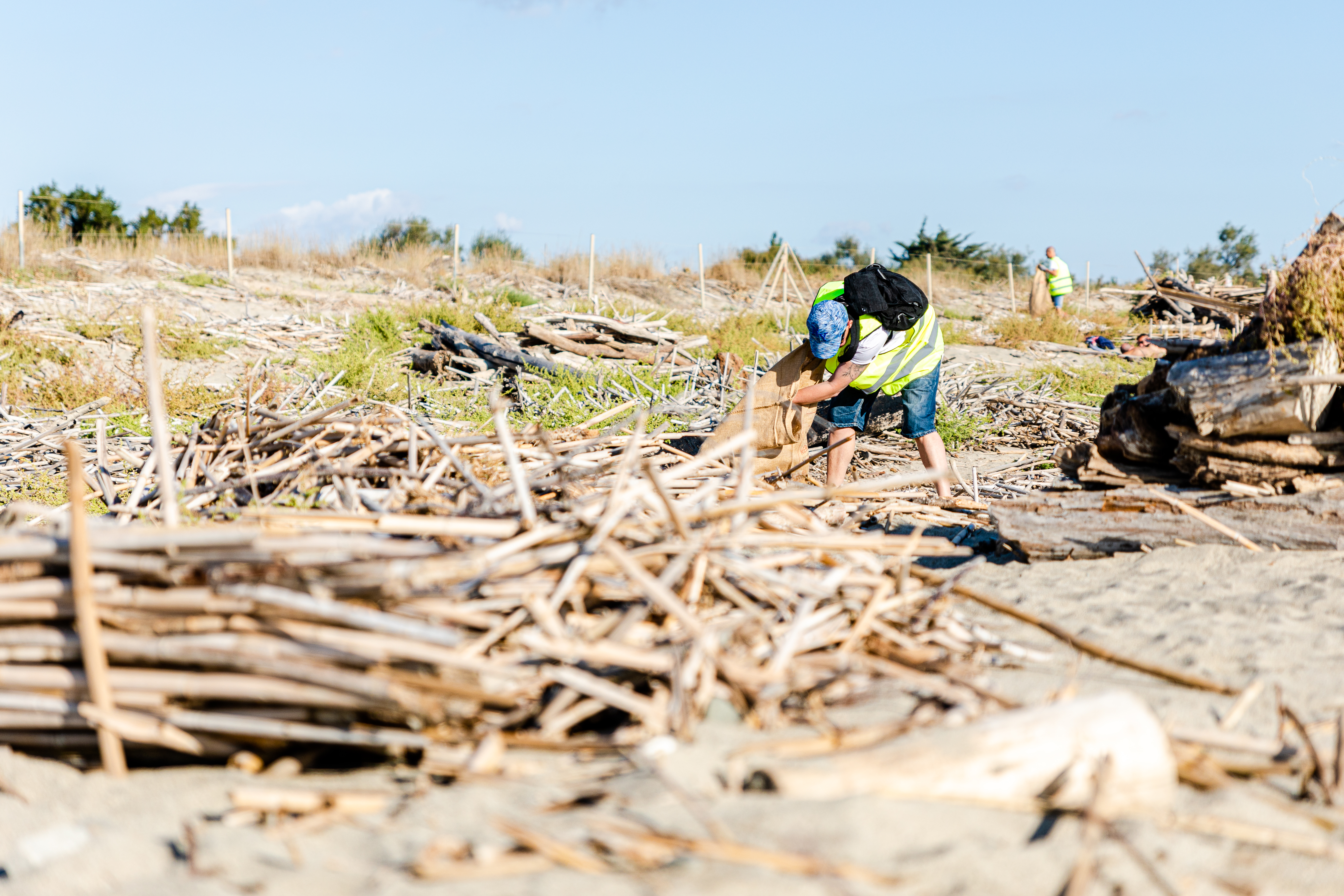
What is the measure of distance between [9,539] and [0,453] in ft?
17.8

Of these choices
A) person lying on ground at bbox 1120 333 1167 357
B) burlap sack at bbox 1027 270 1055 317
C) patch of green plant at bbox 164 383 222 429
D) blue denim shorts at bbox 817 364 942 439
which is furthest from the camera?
burlap sack at bbox 1027 270 1055 317

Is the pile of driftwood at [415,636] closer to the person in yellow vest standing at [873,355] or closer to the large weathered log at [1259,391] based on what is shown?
the large weathered log at [1259,391]

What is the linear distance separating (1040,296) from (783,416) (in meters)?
14.0

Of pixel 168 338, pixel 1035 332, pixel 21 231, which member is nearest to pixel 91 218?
pixel 21 231

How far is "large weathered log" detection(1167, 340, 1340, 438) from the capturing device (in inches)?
145

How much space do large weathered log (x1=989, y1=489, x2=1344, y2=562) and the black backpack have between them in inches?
63.3

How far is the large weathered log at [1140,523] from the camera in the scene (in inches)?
153

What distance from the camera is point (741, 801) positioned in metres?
1.90

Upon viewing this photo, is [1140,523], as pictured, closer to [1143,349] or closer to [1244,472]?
[1244,472]

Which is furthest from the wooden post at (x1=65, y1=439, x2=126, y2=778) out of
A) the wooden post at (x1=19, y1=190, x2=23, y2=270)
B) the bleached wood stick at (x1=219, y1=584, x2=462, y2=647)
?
the wooden post at (x1=19, y1=190, x2=23, y2=270)

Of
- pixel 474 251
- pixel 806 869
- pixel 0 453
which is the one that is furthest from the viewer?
pixel 474 251

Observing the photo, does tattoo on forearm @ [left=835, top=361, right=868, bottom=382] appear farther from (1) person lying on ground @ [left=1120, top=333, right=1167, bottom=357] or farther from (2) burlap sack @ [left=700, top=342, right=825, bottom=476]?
(1) person lying on ground @ [left=1120, top=333, right=1167, bottom=357]

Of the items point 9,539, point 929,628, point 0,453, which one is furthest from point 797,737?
point 0,453

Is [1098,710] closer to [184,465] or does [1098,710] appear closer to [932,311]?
[184,465]
